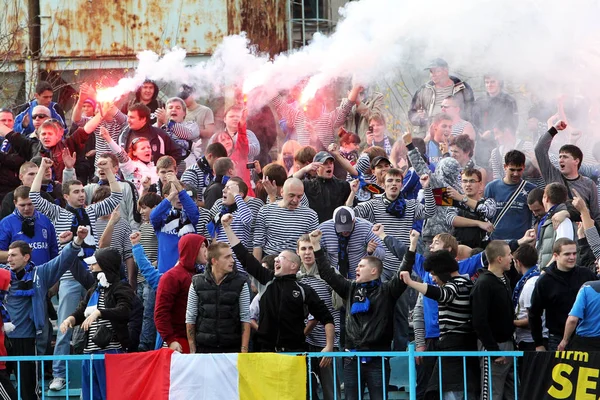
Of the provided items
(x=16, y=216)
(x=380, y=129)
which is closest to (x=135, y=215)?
(x=16, y=216)

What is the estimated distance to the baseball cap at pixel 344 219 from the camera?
38.5 ft

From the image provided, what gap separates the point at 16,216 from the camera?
41.4 ft

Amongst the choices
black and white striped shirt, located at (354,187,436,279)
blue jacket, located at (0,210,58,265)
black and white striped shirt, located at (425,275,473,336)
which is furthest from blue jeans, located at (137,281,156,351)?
black and white striped shirt, located at (425,275,473,336)

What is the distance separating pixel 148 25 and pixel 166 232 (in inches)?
387

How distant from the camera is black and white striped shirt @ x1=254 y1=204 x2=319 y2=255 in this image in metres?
12.1

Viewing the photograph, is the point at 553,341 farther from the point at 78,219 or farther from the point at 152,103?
the point at 152,103

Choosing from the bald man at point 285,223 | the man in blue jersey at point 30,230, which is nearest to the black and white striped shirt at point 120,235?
the man in blue jersey at point 30,230

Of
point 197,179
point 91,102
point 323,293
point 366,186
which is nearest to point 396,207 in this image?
point 366,186

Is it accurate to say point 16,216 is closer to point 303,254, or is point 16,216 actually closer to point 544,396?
point 303,254

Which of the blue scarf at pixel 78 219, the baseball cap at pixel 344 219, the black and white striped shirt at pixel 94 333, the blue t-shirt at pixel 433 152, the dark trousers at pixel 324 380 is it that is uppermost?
the blue t-shirt at pixel 433 152

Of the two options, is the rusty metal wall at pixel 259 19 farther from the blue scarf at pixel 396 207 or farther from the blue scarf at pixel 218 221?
the blue scarf at pixel 396 207

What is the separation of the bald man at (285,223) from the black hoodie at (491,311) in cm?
242

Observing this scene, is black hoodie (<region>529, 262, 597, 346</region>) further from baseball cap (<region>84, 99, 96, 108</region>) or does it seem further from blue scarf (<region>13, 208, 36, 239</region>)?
baseball cap (<region>84, 99, 96, 108</region>)

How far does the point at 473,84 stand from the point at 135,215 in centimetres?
464
